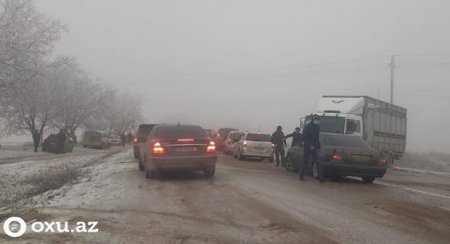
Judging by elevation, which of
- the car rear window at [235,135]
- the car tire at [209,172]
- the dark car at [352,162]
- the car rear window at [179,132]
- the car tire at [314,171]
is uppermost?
the car rear window at [235,135]

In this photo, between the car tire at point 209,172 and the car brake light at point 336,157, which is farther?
the car tire at point 209,172

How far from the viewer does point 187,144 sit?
47.2 feet

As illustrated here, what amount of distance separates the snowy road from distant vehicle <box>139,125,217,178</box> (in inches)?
21.6

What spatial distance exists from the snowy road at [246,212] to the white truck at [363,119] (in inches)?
397

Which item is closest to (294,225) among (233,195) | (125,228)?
(125,228)

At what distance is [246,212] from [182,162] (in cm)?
576

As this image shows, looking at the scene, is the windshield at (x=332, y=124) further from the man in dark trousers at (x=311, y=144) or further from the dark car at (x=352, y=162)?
the man in dark trousers at (x=311, y=144)

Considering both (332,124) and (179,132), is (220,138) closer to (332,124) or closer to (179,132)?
(332,124)

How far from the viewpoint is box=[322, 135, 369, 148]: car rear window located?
607 inches

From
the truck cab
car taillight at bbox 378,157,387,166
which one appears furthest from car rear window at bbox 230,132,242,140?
car taillight at bbox 378,157,387,166

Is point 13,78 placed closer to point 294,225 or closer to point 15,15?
point 15,15

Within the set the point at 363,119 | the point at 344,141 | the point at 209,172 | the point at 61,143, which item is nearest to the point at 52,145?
the point at 61,143

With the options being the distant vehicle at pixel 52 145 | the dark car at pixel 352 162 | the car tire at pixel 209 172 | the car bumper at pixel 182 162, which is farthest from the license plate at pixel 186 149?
the distant vehicle at pixel 52 145

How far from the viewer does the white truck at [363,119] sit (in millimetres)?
23719
